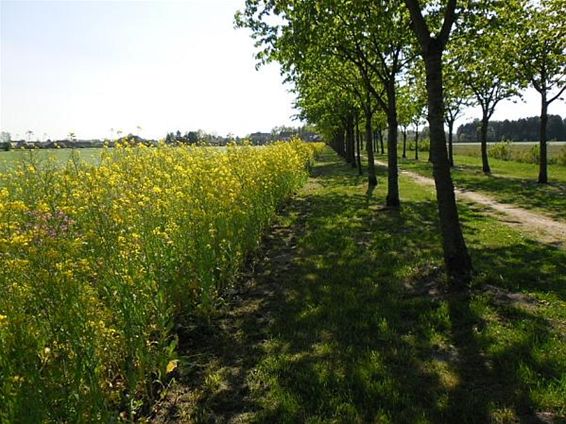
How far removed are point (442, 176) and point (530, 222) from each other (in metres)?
6.53

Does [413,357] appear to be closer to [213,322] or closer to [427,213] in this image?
[213,322]

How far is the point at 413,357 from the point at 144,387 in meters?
2.83

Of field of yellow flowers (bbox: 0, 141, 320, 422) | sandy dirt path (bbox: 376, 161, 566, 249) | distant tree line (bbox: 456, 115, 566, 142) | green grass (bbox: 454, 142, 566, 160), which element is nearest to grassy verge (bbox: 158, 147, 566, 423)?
field of yellow flowers (bbox: 0, 141, 320, 422)

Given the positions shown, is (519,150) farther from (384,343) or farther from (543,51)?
(384,343)

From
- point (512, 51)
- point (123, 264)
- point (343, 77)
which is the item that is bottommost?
point (123, 264)

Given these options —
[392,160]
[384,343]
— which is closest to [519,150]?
[392,160]

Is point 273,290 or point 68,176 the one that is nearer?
point 68,176

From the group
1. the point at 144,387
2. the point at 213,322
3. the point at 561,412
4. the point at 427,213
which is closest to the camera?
the point at 561,412

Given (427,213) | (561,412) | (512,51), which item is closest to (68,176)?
(561,412)

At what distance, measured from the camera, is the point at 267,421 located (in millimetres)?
3662

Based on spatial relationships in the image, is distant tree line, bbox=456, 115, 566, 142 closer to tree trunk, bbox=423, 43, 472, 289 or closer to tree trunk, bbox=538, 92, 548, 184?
tree trunk, bbox=538, 92, 548, 184

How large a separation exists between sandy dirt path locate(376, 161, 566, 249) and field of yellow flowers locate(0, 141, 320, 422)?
24.3 ft

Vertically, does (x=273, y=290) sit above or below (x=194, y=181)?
below

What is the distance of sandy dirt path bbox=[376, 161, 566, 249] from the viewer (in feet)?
31.4
